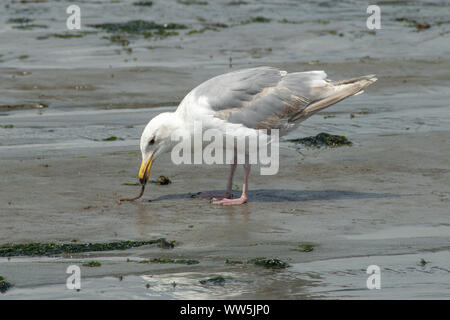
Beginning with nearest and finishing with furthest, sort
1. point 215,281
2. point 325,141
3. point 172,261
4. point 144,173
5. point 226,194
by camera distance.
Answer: point 215,281 → point 172,261 → point 144,173 → point 226,194 → point 325,141

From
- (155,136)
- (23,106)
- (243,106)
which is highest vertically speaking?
(243,106)

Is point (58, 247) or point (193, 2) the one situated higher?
point (193, 2)

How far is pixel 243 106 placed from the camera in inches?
344

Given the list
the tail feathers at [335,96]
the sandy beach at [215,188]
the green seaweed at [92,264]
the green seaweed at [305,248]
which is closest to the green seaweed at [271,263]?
the sandy beach at [215,188]

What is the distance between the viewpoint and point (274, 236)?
24.4 ft

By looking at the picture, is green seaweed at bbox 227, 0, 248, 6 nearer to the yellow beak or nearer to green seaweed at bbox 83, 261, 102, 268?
the yellow beak

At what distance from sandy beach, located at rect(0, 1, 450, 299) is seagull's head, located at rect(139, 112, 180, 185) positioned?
14.3 inches

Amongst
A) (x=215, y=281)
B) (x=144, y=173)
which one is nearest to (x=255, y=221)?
(x=144, y=173)

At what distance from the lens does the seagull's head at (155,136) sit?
848cm

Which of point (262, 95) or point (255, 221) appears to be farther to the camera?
point (262, 95)

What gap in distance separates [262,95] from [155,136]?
127cm

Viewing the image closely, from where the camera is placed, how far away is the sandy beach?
6.42 meters

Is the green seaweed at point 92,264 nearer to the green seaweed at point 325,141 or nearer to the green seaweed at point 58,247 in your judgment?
the green seaweed at point 58,247

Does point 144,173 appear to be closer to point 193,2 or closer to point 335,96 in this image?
Answer: point 335,96
